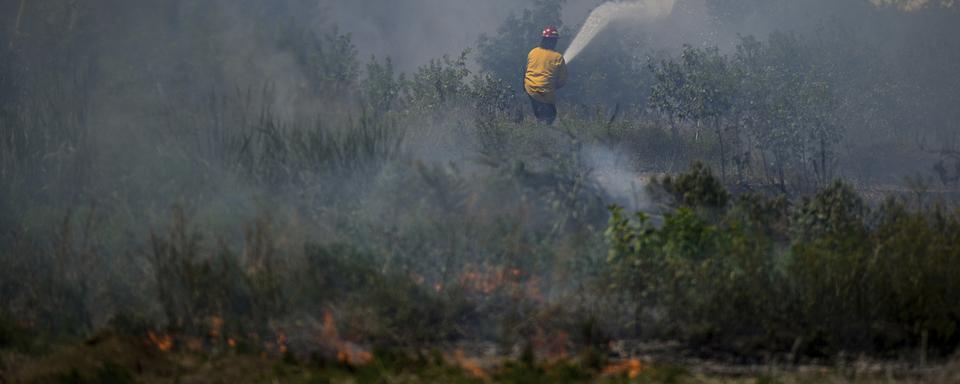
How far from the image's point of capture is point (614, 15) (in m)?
23.9

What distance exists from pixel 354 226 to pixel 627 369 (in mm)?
2522

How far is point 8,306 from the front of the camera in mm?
7973

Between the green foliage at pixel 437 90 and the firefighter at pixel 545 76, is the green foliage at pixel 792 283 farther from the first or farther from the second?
the firefighter at pixel 545 76

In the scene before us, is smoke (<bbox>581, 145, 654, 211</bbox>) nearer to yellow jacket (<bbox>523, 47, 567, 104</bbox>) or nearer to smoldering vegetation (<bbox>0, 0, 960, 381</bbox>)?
smoldering vegetation (<bbox>0, 0, 960, 381</bbox>)

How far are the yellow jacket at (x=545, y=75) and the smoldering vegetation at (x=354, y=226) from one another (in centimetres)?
146

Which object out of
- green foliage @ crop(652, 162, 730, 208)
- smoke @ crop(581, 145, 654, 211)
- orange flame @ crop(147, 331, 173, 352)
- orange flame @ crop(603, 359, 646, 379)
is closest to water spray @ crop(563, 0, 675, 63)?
smoke @ crop(581, 145, 654, 211)

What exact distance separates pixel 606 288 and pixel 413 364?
146 cm

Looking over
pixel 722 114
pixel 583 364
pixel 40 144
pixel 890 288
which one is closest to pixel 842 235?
pixel 890 288

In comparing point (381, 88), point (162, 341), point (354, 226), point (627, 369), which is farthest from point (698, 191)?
point (381, 88)

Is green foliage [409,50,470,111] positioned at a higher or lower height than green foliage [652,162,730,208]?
higher

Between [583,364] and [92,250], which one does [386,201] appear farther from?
[583,364]

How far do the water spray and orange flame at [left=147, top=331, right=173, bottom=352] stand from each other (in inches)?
606

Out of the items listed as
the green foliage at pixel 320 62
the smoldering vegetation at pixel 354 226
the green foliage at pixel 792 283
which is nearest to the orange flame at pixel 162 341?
the smoldering vegetation at pixel 354 226

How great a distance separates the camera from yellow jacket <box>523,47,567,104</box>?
615 inches
